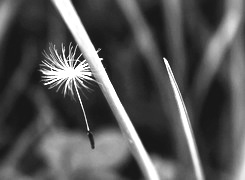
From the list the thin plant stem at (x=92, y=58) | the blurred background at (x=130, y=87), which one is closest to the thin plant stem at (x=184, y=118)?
the thin plant stem at (x=92, y=58)

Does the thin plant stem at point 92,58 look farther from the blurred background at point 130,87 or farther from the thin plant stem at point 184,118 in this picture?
the blurred background at point 130,87

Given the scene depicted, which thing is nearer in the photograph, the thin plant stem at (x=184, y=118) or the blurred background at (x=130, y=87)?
the thin plant stem at (x=184, y=118)

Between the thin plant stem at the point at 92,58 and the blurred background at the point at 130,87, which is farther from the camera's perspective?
the blurred background at the point at 130,87

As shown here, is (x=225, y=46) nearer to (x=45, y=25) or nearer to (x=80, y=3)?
(x=80, y=3)

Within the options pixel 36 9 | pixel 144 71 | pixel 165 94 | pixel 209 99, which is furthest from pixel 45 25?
pixel 209 99

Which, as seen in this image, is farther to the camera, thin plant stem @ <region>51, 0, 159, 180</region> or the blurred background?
the blurred background

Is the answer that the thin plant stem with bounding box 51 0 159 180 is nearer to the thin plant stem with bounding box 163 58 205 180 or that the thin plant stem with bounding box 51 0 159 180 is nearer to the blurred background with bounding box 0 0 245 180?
the thin plant stem with bounding box 163 58 205 180

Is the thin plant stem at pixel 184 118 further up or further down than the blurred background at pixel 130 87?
further down

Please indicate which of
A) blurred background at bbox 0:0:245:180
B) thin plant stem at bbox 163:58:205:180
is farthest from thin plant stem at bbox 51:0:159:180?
blurred background at bbox 0:0:245:180

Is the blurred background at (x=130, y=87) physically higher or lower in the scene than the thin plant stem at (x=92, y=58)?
higher
